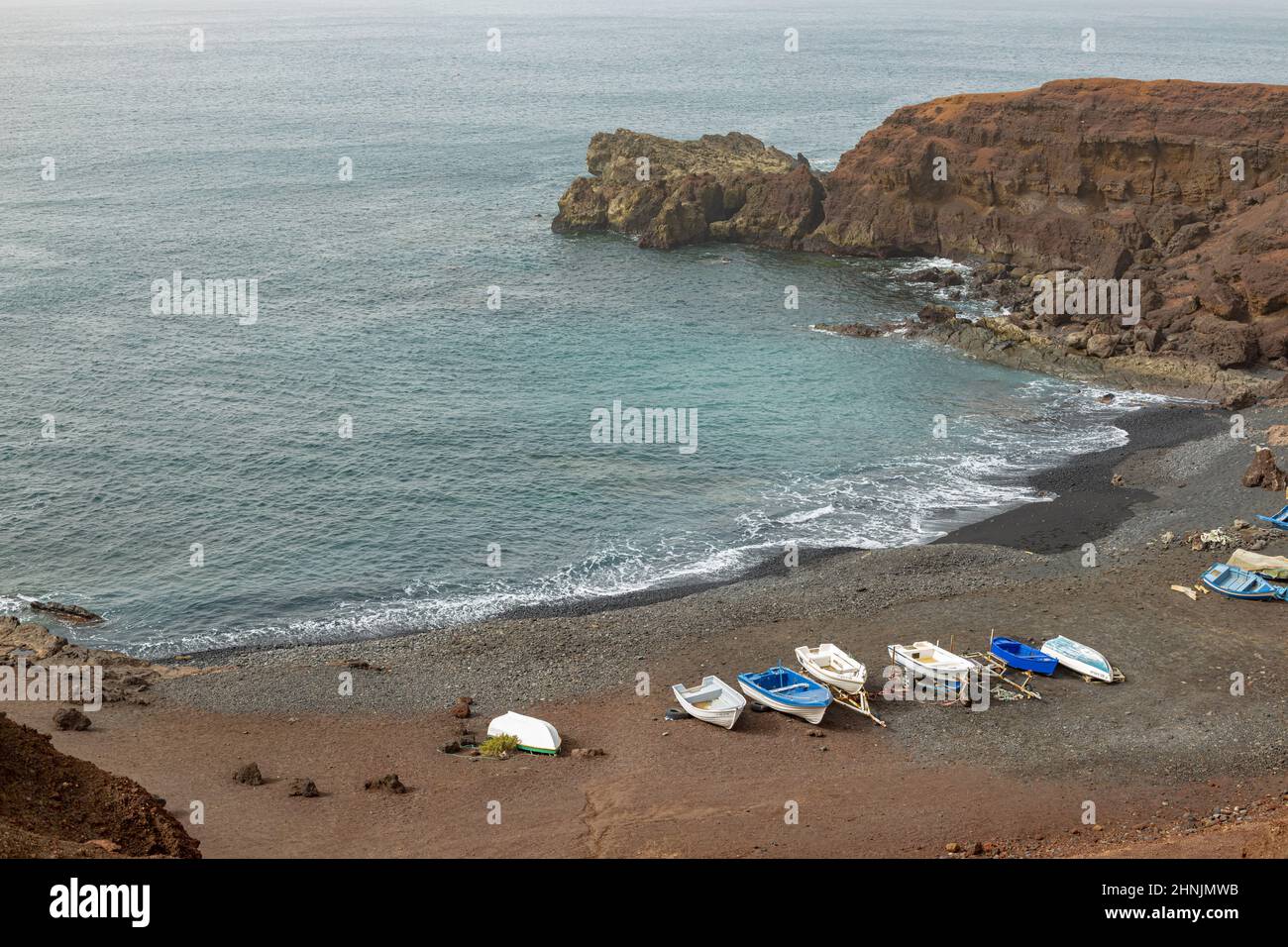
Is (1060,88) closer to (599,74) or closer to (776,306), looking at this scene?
(776,306)

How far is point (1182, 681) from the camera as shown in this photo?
35.5 metres

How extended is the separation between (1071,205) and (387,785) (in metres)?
70.5

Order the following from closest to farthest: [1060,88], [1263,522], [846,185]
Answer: [1263,522] → [1060,88] → [846,185]

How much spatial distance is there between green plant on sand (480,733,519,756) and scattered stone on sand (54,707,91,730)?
1219 centimetres

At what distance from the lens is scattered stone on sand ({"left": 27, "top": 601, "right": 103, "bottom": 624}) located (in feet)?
138

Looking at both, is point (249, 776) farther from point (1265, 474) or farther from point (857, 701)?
point (1265, 474)

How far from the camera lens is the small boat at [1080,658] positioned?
3569cm

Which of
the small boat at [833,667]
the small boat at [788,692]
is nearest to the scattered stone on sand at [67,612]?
the small boat at [788,692]

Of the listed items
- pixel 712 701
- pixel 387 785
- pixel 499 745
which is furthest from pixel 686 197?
pixel 387 785

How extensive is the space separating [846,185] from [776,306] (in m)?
18.7

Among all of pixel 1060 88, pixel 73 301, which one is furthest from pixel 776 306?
pixel 73 301

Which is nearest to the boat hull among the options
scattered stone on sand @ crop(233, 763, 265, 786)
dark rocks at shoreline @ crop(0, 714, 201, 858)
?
scattered stone on sand @ crop(233, 763, 265, 786)

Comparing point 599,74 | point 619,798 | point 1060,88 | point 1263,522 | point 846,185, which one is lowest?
point 619,798

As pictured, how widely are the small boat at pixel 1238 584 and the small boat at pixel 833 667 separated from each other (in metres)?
13.9
